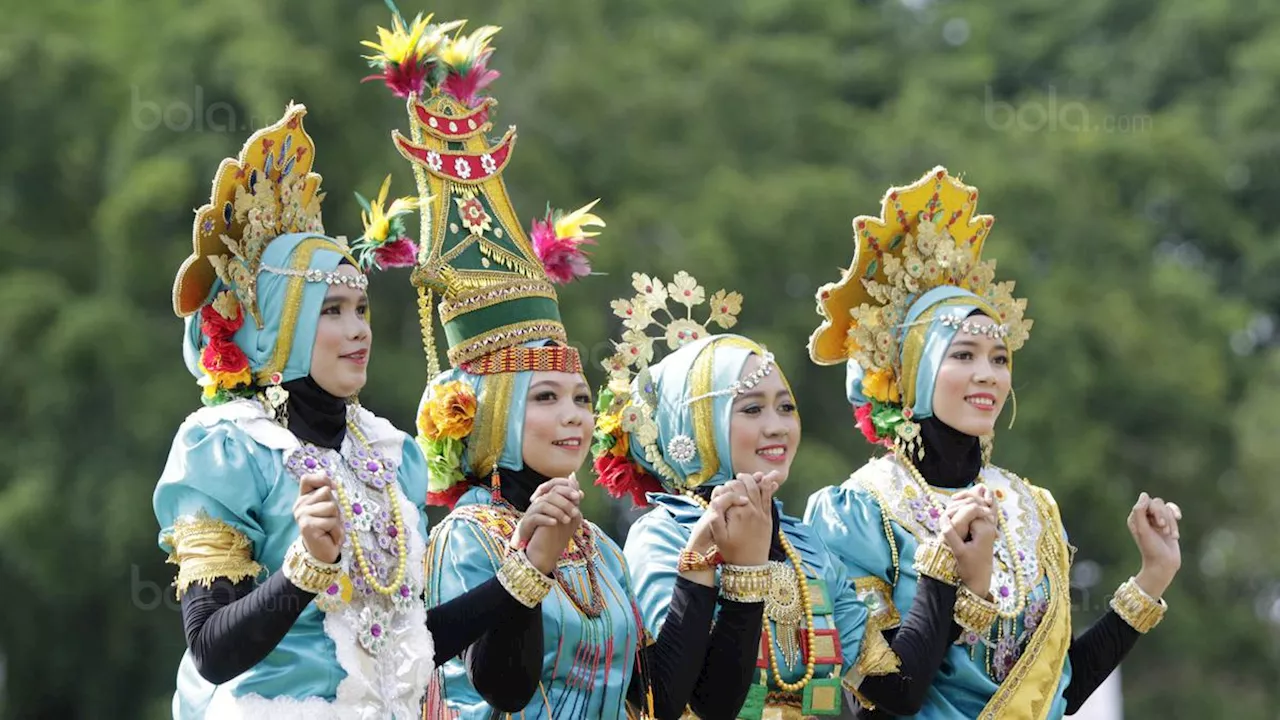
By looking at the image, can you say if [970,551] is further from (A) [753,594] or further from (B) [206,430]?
(B) [206,430]

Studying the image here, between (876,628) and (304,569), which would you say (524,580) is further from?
(876,628)

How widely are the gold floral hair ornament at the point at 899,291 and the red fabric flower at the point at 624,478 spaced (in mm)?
799

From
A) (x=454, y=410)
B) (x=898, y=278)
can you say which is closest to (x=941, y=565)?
(x=898, y=278)

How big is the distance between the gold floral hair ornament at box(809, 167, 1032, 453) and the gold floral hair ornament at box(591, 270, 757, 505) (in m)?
0.51

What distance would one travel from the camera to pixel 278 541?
5238mm

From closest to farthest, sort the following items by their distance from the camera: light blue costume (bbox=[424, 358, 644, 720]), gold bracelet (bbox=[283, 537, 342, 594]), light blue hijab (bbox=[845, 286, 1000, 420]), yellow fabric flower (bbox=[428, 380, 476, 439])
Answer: gold bracelet (bbox=[283, 537, 342, 594]), light blue costume (bbox=[424, 358, 644, 720]), yellow fabric flower (bbox=[428, 380, 476, 439]), light blue hijab (bbox=[845, 286, 1000, 420])

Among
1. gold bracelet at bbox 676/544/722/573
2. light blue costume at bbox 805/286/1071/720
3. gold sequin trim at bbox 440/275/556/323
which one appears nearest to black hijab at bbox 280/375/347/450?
gold sequin trim at bbox 440/275/556/323

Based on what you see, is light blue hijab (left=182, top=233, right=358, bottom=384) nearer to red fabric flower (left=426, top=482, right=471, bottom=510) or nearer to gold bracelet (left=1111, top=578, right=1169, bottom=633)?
red fabric flower (left=426, top=482, right=471, bottom=510)

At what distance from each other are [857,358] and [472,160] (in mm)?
1473

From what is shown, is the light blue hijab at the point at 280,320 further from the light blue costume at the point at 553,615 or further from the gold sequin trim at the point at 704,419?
the gold sequin trim at the point at 704,419

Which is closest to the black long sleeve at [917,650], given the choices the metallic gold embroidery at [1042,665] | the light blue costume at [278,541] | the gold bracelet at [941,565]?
the gold bracelet at [941,565]

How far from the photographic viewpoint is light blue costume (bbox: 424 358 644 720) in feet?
18.5

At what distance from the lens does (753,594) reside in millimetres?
5781

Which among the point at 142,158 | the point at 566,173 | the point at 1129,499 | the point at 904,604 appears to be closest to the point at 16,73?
the point at 142,158
